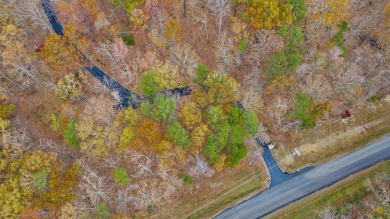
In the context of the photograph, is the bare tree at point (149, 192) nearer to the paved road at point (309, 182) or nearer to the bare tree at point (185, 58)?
the paved road at point (309, 182)

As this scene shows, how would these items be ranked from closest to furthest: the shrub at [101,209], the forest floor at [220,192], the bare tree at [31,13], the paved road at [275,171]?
the shrub at [101,209]
the forest floor at [220,192]
the paved road at [275,171]
the bare tree at [31,13]

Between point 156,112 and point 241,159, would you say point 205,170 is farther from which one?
point 156,112

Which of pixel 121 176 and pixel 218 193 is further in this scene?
pixel 218 193

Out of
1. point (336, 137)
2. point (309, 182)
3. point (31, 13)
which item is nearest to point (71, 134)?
point (31, 13)

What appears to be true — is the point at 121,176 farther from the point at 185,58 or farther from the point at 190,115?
the point at 185,58

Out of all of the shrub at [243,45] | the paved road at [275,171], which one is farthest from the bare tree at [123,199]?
the shrub at [243,45]

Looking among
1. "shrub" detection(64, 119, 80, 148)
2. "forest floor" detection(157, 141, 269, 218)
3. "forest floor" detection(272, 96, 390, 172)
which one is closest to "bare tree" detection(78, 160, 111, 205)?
"shrub" detection(64, 119, 80, 148)

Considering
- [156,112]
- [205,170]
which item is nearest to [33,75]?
[156,112]
